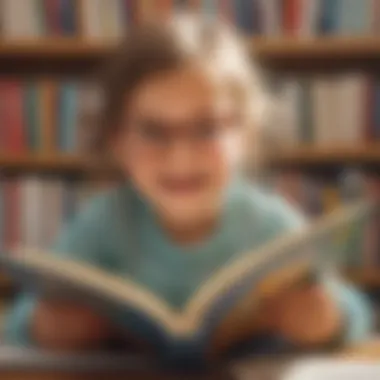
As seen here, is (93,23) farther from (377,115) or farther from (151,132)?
(151,132)

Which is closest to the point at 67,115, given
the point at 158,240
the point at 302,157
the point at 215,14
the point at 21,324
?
the point at 215,14

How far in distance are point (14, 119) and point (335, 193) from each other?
0.61 meters

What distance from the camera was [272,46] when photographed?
152 cm

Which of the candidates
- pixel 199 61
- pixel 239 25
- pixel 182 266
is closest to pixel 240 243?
pixel 182 266

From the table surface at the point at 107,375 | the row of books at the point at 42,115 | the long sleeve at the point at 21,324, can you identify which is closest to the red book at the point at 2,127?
the row of books at the point at 42,115

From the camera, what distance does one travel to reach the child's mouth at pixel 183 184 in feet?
2.80

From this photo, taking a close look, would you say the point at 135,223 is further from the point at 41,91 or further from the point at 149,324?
the point at 41,91

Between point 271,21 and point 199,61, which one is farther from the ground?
point 271,21

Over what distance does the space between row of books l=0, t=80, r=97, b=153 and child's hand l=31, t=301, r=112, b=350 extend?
34.8 inches

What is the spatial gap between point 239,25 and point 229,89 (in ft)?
2.17

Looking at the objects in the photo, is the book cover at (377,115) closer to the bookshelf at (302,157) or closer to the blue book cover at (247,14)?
the bookshelf at (302,157)

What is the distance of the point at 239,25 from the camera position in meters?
1.52

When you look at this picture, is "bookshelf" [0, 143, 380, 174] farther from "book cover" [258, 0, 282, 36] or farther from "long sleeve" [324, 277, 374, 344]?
"long sleeve" [324, 277, 374, 344]

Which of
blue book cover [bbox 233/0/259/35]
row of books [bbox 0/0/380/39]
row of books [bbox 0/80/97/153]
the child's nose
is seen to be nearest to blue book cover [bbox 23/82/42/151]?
row of books [bbox 0/80/97/153]
